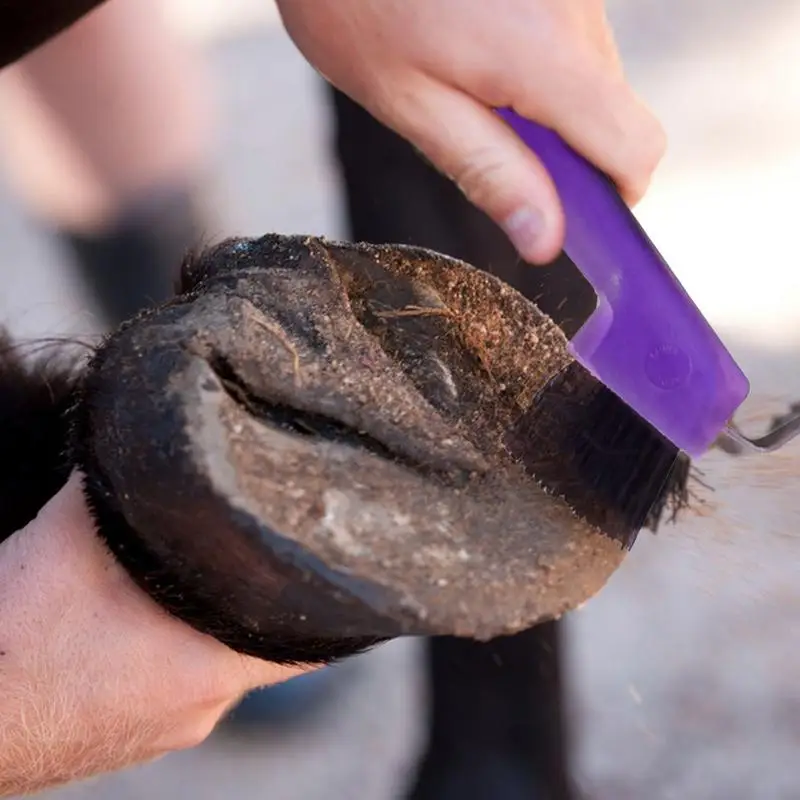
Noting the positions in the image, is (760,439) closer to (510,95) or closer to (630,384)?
(630,384)

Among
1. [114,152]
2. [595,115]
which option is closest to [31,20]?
[114,152]

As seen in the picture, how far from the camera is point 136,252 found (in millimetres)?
1188

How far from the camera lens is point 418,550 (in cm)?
40

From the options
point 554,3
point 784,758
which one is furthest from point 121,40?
point 784,758

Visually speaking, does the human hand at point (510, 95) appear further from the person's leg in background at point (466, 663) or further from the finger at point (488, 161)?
the person's leg in background at point (466, 663)

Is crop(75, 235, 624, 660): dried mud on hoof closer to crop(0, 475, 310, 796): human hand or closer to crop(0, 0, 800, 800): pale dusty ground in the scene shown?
crop(0, 475, 310, 796): human hand

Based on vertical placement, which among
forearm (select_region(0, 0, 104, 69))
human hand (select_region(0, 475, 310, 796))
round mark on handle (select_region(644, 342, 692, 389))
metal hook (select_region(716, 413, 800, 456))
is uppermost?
forearm (select_region(0, 0, 104, 69))

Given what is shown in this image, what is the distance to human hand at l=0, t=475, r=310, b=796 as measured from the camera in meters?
0.50

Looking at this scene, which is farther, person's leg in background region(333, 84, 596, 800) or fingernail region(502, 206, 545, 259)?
person's leg in background region(333, 84, 596, 800)

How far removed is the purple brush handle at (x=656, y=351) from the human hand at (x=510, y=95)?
6 centimetres

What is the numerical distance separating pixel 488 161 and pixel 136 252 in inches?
27.4

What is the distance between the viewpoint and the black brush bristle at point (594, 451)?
0.50 m

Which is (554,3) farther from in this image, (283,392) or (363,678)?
(363,678)

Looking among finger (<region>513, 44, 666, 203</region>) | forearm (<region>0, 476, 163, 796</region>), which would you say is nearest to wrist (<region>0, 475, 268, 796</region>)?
forearm (<region>0, 476, 163, 796</region>)
